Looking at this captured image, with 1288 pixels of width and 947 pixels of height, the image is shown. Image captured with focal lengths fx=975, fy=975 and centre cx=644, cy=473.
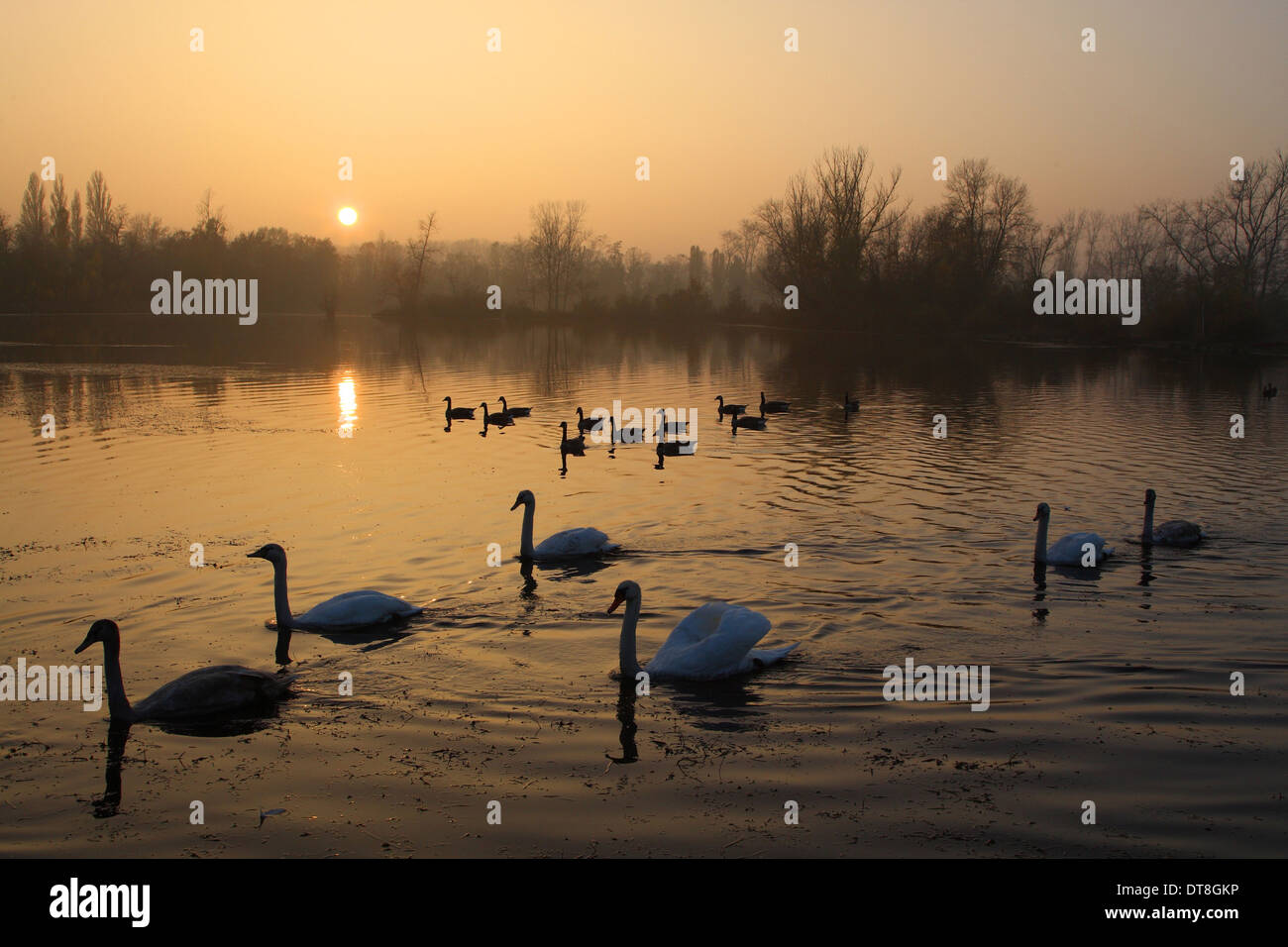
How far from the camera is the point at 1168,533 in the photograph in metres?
13.0

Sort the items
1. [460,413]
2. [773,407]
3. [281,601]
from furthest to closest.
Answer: [773,407] → [460,413] → [281,601]

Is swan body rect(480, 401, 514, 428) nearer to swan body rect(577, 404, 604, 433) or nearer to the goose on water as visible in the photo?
swan body rect(577, 404, 604, 433)

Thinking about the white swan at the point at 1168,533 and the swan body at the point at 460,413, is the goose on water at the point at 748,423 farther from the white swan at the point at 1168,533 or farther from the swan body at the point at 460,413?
the white swan at the point at 1168,533

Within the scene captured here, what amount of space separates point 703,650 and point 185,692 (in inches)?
164

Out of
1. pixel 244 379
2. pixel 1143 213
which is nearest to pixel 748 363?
pixel 244 379

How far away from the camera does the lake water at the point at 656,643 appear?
6.19 metres

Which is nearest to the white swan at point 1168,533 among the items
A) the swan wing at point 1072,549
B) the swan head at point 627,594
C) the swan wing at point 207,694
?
the swan wing at point 1072,549

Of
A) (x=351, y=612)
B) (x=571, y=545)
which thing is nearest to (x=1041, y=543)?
(x=571, y=545)

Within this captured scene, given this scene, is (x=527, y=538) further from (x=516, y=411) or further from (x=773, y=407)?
(x=773, y=407)

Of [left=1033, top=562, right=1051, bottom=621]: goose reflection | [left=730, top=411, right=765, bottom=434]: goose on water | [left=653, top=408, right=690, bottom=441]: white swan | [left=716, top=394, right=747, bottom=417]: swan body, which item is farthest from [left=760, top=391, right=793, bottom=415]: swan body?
[left=1033, top=562, right=1051, bottom=621]: goose reflection

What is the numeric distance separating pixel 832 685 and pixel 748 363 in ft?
140

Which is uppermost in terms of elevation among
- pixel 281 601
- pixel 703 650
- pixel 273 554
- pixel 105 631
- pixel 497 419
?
pixel 497 419

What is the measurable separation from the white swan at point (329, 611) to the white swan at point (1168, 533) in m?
9.80

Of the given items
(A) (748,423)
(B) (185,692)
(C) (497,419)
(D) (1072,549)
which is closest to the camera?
(B) (185,692)
